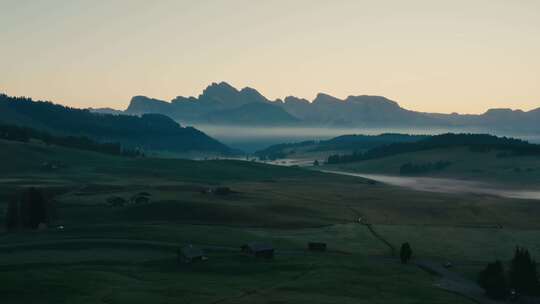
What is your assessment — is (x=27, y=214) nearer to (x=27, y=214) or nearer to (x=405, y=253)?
(x=27, y=214)

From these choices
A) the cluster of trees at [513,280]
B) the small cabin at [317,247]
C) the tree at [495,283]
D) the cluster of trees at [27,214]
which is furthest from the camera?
the cluster of trees at [27,214]

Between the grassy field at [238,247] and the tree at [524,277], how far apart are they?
12.2m

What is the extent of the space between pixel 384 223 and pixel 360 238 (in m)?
25.3

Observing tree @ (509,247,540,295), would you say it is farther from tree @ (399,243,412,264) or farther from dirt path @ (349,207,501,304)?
tree @ (399,243,412,264)

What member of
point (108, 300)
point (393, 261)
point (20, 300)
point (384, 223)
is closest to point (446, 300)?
point (393, 261)

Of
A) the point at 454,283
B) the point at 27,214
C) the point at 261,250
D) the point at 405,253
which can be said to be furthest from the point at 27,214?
the point at 454,283

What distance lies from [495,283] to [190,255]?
162 feet

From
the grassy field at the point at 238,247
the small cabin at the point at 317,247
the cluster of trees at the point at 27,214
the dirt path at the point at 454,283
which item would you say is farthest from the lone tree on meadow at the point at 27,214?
the dirt path at the point at 454,283

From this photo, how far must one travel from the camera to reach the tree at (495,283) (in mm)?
93875

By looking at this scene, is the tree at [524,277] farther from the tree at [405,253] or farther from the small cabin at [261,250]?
the small cabin at [261,250]

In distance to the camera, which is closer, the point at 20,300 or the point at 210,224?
the point at 20,300

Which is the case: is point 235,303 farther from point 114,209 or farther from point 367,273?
point 114,209

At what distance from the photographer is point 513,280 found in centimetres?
9806

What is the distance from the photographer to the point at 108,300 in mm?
78438
